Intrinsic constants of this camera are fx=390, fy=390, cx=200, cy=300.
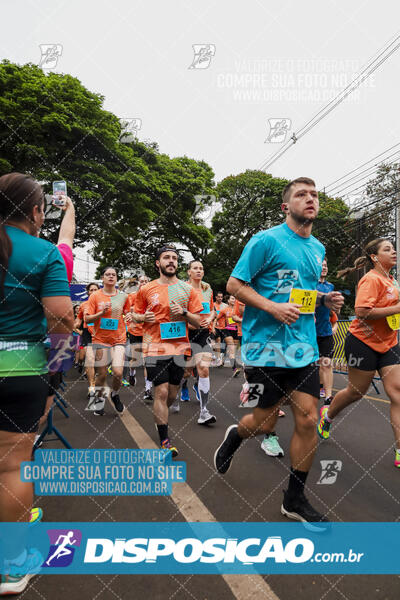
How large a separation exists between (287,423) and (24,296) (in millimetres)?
4089

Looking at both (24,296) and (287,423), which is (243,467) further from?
(24,296)

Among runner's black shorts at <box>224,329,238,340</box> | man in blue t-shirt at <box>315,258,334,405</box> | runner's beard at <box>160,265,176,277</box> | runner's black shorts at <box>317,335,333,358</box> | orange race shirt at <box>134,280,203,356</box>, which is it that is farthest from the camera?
runner's black shorts at <box>224,329,238,340</box>

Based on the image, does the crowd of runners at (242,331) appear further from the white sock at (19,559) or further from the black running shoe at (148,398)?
the black running shoe at (148,398)

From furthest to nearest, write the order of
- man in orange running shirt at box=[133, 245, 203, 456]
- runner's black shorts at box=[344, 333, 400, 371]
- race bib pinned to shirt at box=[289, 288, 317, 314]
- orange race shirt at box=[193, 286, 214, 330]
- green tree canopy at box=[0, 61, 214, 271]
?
green tree canopy at box=[0, 61, 214, 271]
orange race shirt at box=[193, 286, 214, 330]
man in orange running shirt at box=[133, 245, 203, 456]
runner's black shorts at box=[344, 333, 400, 371]
race bib pinned to shirt at box=[289, 288, 317, 314]

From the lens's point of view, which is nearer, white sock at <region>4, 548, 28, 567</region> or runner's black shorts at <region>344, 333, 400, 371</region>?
white sock at <region>4, 548, 28, 567</region>

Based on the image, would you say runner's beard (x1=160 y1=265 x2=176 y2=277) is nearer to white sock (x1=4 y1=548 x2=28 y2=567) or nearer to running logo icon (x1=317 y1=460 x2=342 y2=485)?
running logo icon (x1=317 y1=460 x2=342 y2=485)

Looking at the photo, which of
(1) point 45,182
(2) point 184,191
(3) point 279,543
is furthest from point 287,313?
(2) point 184,191

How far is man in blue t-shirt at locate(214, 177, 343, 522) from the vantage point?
8.18 feet

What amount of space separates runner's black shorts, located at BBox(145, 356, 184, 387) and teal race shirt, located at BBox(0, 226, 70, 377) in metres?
1.94

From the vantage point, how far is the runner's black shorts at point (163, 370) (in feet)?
12.3

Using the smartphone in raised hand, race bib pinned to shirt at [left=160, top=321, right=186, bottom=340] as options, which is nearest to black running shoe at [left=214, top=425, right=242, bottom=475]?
race bib pinned to shirt at [left=160, top=321, right=186, bottom=340]

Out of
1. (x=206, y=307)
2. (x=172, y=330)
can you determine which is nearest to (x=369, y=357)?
(x=172, y=330)

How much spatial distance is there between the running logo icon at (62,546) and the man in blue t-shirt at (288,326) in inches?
48.8

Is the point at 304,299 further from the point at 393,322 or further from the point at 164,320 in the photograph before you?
the point at 164,320
